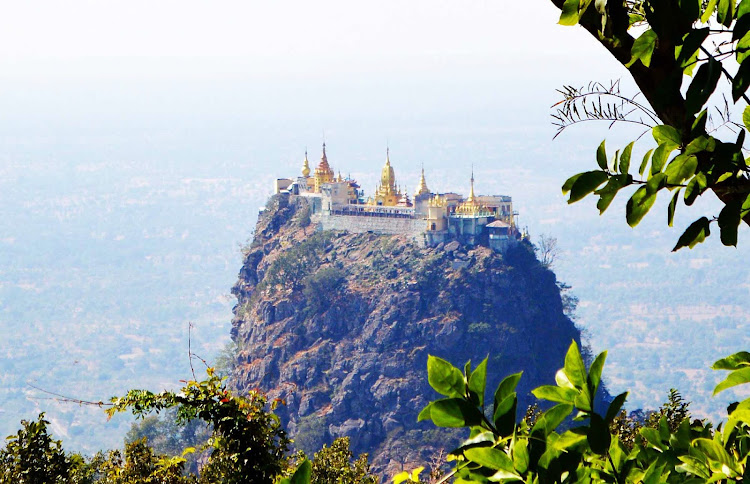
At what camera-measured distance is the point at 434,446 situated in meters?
49.7

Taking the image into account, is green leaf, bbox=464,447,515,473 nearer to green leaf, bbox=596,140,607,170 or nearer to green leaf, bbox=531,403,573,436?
green leaf, bbox=531,403,573,436

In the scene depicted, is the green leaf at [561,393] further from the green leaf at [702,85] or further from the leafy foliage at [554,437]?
the green leaf at [702,85]

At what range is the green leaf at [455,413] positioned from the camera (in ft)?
5.66

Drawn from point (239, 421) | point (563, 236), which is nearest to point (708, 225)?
point (239, 421)

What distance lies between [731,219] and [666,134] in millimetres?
192

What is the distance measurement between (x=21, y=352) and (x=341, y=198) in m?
77.1

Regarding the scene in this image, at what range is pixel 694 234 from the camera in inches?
72.0

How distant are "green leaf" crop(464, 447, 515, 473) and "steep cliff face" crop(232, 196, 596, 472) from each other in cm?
4985

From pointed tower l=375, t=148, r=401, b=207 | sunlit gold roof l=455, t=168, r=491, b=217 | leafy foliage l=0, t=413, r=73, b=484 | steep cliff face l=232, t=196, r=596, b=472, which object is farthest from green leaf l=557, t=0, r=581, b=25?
pointed tower l=375, t=148, r=401, b=207

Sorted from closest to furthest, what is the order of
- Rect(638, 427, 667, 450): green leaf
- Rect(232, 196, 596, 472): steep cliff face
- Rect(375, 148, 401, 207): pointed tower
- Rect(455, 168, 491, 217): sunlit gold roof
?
1. Rect(638, 427, 667, 450): green leaf
2. Rect(455, 168, 491, 217): sunlit gold roof
3. Rect(232, 196, 596, 472): steep cliff face
4. Rect(375, 148, 401, 207): pointed tower

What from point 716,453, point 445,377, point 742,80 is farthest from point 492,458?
point 742,80

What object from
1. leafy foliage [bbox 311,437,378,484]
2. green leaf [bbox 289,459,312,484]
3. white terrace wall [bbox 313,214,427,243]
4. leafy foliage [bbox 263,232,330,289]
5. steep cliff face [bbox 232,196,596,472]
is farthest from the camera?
leafy foliage [bbox 263,232,330,289]

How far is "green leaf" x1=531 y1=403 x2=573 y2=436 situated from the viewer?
5.77 feet

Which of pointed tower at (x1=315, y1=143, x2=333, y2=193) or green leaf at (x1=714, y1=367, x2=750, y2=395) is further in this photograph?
pointed tower at (x1=315, y1=143, x2=333, y2=193)
